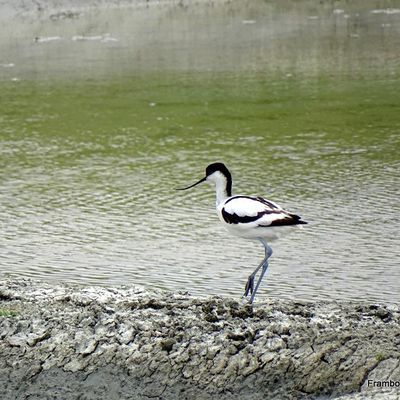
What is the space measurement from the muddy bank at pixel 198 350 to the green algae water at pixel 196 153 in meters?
1.09

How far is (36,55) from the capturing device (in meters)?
18.3

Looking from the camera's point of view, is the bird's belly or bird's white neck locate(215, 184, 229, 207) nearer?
the bird's belly

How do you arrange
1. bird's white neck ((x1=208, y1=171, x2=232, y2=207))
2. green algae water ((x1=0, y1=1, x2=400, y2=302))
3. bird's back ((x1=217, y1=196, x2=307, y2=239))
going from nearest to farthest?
1. bird's back ((x1=217, y1=196, x2=307, y2=239))
2. bird's white neck ((x1=208, y1=171, x2=232, y2=207))
3. green algae water ((x1=0, y1=1, x2=400, y2=302))

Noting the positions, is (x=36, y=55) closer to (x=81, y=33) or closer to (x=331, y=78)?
(x=81, y=33)

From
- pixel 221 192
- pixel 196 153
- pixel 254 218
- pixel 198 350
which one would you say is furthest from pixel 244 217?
pixel 196 153

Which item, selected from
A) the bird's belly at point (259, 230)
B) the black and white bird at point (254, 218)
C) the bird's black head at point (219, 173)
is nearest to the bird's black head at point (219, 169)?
the bird's black head at point (219, 173)

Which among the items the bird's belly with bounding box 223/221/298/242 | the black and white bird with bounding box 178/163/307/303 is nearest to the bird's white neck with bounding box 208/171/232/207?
the black and white bird with bounding box 178/163/307/303

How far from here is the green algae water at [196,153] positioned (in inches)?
282

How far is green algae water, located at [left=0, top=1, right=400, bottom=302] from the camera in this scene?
7164 millimetres

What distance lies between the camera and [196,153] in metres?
10.6

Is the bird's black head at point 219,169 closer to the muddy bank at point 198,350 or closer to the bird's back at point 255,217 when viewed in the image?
the bird's back at point 255,217

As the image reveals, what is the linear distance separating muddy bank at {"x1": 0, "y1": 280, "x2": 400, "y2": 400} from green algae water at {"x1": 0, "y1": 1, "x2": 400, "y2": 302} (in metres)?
1.09

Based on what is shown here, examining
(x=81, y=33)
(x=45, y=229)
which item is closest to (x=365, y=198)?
(x=45, y=229)

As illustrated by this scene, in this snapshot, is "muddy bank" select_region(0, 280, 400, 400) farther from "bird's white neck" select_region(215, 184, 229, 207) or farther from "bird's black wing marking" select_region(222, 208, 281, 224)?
"bird's white neck" select_region(215, 184, 229, 207)
